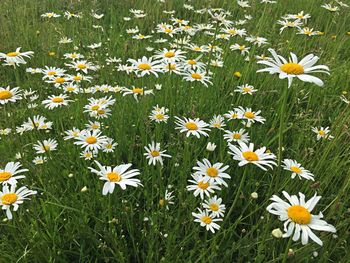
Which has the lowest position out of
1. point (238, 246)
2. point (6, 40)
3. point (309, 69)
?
point (6, 40)

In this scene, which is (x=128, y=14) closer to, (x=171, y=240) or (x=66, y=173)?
(x=66, y=173)

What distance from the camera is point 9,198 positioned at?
1.69 m

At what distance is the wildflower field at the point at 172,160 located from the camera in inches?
70.5

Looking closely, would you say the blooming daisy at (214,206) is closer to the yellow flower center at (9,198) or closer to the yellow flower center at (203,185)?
the yellow flower center at (203,185)

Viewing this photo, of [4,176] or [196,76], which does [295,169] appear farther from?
[4,176]

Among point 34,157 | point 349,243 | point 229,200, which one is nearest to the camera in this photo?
point 349,243

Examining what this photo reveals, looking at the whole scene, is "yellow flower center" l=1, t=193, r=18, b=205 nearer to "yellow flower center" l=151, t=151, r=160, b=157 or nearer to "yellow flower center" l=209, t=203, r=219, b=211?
"yellow flower center" l=151, t=151, r=160, b=157

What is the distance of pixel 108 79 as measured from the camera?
145 inches

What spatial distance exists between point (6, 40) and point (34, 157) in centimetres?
245

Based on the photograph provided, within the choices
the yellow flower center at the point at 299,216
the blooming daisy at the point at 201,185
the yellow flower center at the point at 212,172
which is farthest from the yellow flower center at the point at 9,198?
the yellow flower center at the point at 299,216

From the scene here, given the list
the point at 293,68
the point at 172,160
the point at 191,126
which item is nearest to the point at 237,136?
the point at 191,126

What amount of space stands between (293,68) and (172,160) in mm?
1005

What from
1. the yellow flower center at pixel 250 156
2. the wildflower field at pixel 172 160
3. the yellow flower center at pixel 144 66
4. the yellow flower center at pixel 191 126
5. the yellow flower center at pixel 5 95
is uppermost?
the yellow flower center at pixel 250 156

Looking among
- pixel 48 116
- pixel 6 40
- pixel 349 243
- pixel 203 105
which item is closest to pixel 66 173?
pixel 48 116
